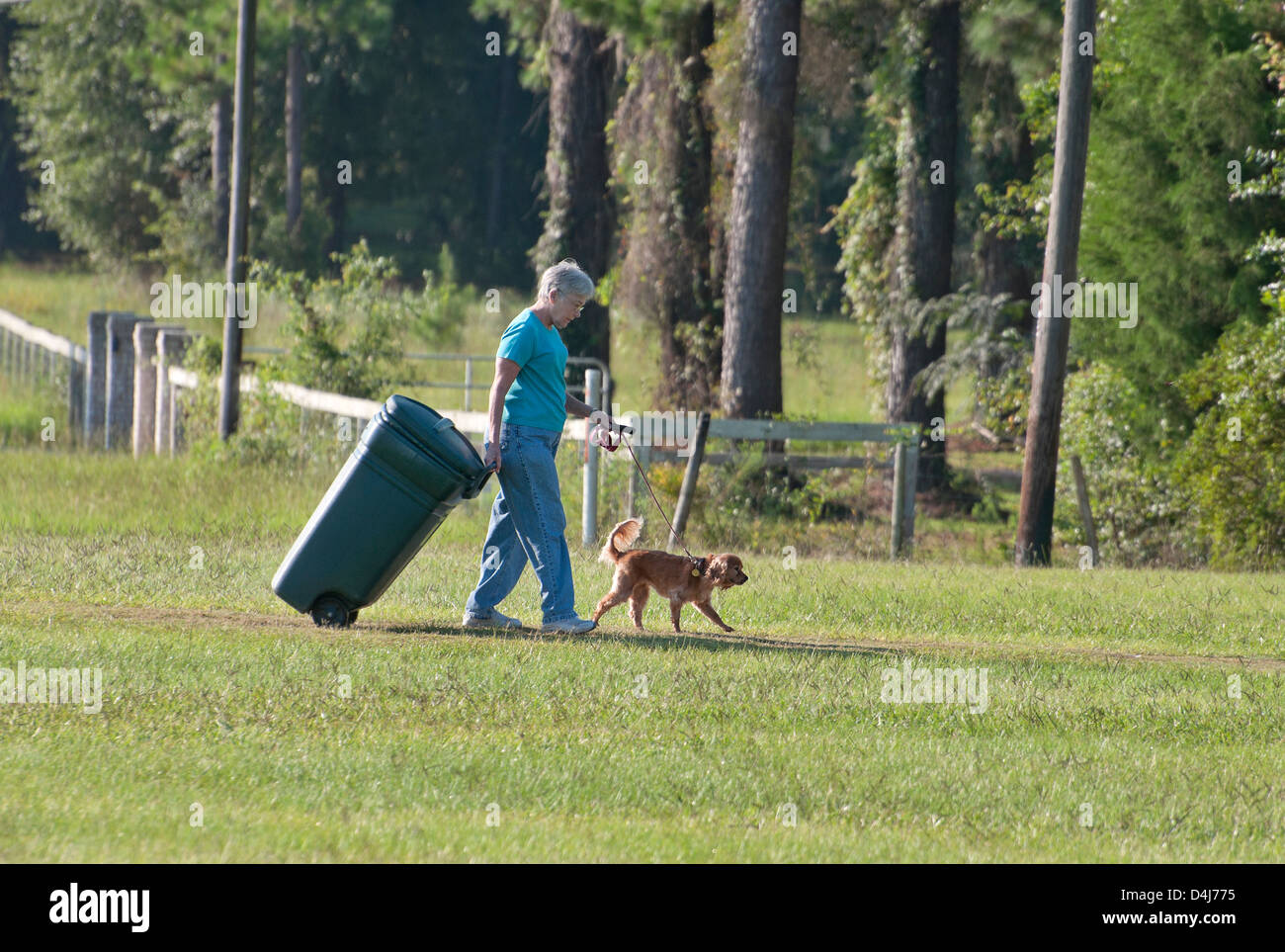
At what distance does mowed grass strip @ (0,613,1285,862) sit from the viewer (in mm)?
6020

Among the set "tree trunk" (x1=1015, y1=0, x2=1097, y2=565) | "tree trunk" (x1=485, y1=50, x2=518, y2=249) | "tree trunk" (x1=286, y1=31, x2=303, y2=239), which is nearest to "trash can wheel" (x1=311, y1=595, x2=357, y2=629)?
"tree trunk" (x1=1015, y1=0, x2=1097, y2=565)

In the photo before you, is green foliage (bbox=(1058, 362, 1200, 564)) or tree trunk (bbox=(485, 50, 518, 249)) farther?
tree trunk (bbox=(485, 50, 518, 249))

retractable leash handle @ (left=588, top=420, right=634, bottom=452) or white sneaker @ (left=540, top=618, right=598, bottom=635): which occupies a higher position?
retractable leash handle @ (left=588, top=420, right=634, bottom=452)

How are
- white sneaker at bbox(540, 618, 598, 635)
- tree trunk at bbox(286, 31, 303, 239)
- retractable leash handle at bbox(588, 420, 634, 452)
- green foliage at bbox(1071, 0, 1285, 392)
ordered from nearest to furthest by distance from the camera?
retractable leash handle at bbox(588, 420, 634, 452), white sneaker at bbox(540, 618, 598, 635), green foliage at bbox(1071, 0, 1285, 392), tree trunk at bbox(286, 31, 303, 239)

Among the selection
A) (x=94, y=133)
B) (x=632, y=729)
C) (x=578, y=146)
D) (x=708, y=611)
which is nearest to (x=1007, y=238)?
(x=578, y=146)

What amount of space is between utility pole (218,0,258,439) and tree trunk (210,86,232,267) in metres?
24.5

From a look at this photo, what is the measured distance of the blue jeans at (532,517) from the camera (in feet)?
31.5

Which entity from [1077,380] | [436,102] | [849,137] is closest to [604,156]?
[1077,380]

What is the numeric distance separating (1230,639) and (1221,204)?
327 inches

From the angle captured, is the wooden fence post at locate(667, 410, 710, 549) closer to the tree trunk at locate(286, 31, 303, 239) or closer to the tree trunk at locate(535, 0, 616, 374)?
the tree trunk at locate(535, 0, 616, 374)

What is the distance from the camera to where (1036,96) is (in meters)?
20.4

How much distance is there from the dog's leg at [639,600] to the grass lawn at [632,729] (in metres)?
0.29

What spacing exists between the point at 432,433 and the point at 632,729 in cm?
236

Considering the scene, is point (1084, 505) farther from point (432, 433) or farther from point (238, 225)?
point (432, 433)
